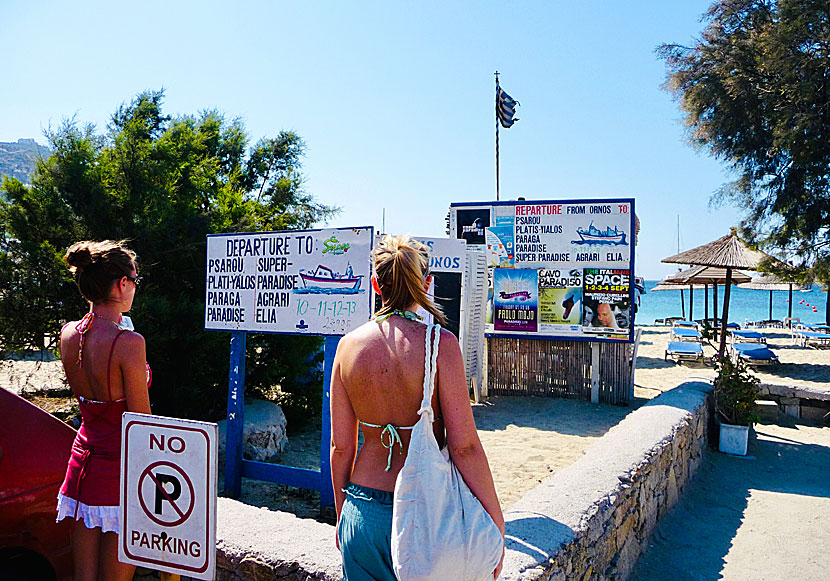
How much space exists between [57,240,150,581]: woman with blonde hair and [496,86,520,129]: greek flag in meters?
16.5

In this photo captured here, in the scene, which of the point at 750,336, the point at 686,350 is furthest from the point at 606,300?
the point at 750,336

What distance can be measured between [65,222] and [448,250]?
4.71 m

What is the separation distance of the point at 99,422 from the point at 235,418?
2770 millimetres

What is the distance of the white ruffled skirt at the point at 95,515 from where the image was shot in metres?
2.37

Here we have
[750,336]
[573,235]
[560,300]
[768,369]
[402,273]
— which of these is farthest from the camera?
[750,336]

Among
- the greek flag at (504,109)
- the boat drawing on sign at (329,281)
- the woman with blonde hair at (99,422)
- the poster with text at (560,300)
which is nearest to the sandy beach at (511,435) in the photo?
the poster with text at (560,300)

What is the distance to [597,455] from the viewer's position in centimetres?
436

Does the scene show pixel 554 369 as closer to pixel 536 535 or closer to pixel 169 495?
pixel 536 535

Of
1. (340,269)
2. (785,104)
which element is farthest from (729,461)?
(785,104)

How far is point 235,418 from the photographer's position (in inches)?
203

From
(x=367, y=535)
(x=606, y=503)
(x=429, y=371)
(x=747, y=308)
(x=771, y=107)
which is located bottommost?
(x=606, y=503)

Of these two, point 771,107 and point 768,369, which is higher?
point 771,107

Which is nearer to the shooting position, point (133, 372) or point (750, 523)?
point (133, 372)

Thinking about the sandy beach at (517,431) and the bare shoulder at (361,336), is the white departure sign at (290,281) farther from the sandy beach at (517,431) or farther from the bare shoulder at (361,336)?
the bare shoulder at (361,336)
